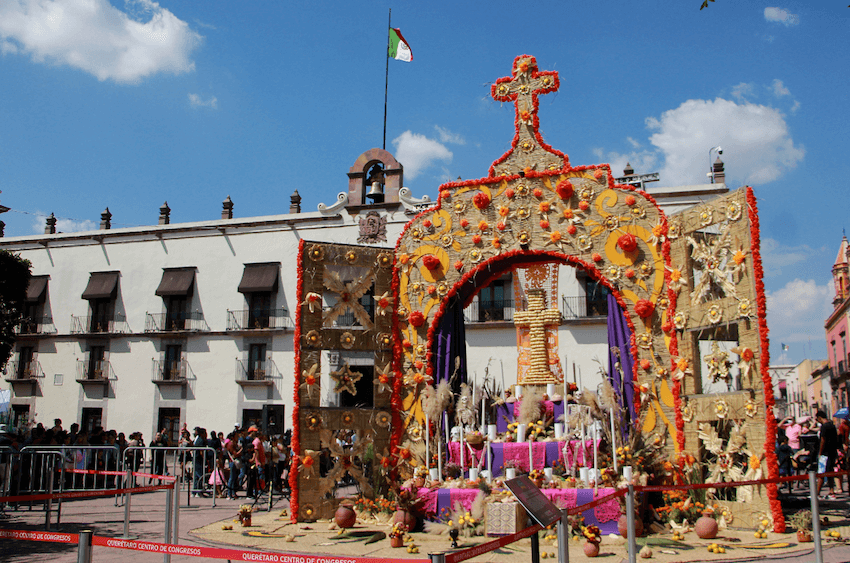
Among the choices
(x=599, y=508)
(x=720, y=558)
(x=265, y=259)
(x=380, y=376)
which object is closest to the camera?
(x=720, y=558)

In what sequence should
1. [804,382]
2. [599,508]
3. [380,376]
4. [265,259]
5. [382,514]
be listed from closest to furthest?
[599,508]
[382,514]
[380,376]
[265,259]
[804,382]

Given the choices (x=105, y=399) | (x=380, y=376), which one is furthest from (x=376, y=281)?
(x=105, y=399)

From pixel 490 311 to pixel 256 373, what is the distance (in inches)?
359

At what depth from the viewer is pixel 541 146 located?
11664mm

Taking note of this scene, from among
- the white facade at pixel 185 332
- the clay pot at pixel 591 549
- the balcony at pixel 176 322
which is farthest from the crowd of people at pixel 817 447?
the balcony at pixel 176 322

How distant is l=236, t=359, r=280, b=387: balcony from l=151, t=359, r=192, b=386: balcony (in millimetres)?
2326

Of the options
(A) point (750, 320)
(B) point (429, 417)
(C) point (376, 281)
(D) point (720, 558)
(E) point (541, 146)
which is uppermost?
(E) point (541, 146)

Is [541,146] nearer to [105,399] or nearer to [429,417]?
[429,417]

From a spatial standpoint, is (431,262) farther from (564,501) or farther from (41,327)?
(41,327)

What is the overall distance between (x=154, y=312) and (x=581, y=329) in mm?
16745

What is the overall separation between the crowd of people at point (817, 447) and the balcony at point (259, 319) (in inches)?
682

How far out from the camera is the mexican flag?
61.0 feet

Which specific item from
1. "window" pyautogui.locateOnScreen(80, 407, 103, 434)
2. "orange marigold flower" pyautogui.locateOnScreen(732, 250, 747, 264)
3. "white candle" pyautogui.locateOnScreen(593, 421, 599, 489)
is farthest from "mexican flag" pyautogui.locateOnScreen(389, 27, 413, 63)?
"window" pyautogui.locateOnScreen(80, 407, 103, 434)

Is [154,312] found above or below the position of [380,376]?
above
